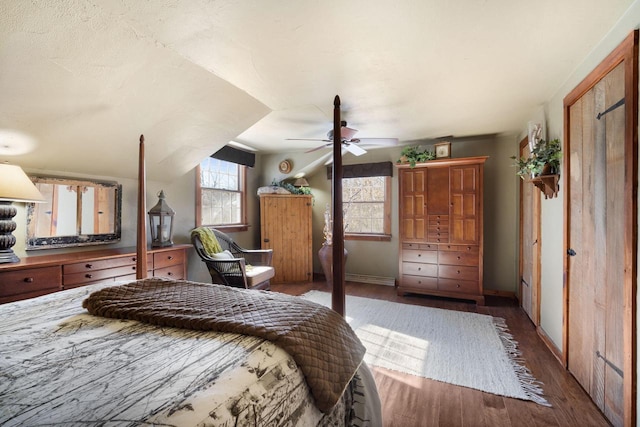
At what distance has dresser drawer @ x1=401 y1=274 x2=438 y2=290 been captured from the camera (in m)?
3.78

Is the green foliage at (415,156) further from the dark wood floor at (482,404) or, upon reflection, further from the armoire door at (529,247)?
the dark wood floor at (482,404)

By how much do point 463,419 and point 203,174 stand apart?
3.82 meters

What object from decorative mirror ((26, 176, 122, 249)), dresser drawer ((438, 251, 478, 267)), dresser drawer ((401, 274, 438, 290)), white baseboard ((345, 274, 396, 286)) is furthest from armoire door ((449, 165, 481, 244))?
decorative mirror ((26, 176, 122, 249))

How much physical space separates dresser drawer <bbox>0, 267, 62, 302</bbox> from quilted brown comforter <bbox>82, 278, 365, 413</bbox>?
1135mm

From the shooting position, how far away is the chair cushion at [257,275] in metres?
3.19

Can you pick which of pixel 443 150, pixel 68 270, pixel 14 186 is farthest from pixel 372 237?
pixel 14 186

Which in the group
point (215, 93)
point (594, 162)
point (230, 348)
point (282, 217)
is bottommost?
point (230, 348)

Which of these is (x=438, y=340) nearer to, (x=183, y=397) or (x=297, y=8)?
(x=183, y=397)

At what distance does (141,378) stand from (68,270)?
2022 mm

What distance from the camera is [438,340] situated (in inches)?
102

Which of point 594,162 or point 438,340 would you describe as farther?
point 438,340

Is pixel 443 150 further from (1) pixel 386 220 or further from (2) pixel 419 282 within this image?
(2) pixel 419 282

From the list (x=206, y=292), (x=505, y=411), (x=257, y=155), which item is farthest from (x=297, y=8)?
(x=257, y=155)

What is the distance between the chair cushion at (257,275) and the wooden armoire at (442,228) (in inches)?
73.2
